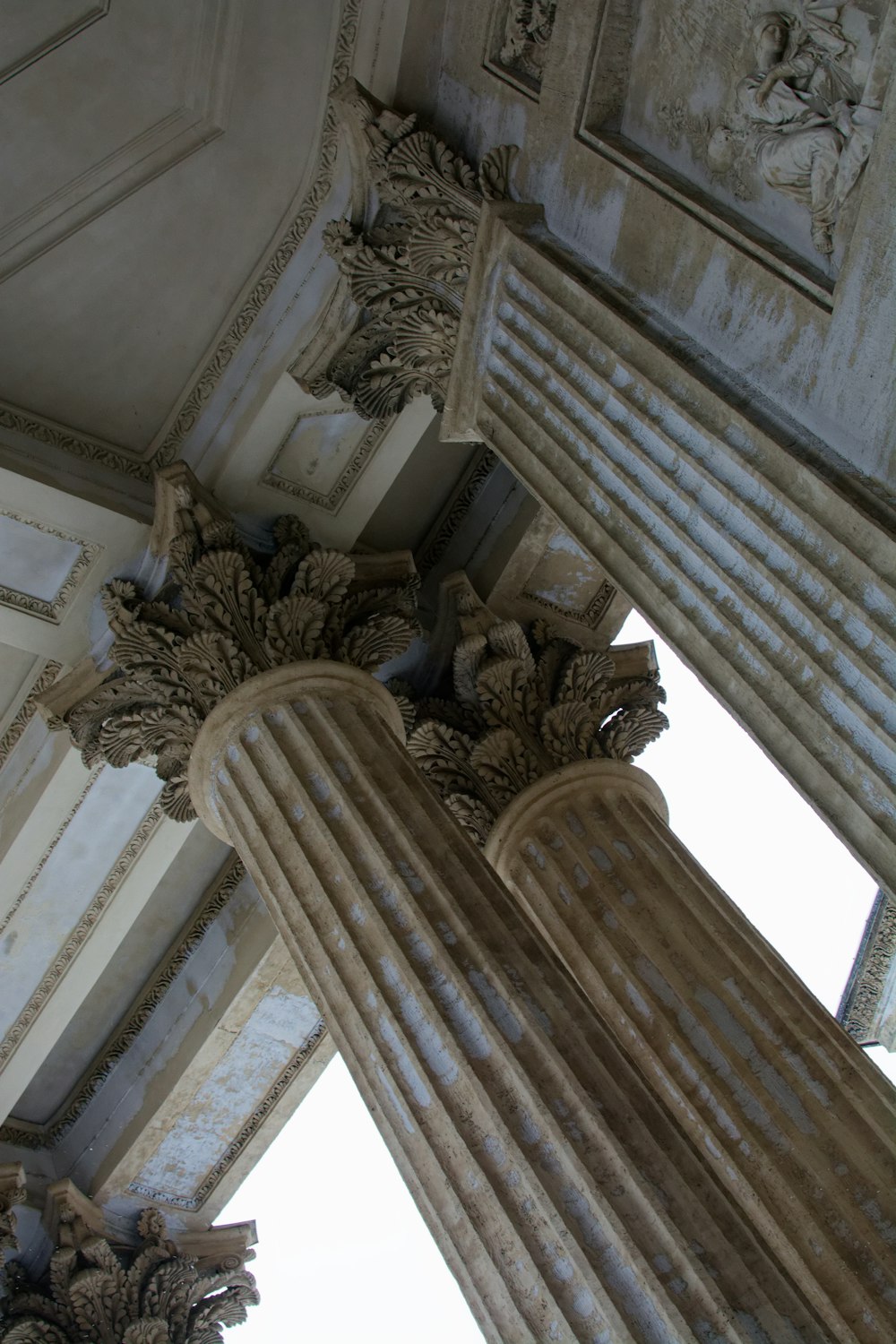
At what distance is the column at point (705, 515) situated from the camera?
325 centimetres

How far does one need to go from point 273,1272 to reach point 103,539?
11219 mm

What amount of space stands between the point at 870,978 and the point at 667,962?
6421 mm

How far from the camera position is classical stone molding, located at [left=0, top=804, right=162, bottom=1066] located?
325 inches

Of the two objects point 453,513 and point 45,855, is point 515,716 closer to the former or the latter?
point 453,513

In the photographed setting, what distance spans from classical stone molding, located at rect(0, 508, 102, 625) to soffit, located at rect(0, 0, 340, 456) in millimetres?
690

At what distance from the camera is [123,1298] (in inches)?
332

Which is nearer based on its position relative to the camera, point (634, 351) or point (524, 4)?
point (634, 351)

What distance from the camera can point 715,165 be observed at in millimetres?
4066

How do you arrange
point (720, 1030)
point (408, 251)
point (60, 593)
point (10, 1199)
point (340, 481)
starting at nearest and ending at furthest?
1. point (720, 1030)
2. point (408, 251)
3. point (60, 593)
4. point (340, 481)
5. point (10, 1199)

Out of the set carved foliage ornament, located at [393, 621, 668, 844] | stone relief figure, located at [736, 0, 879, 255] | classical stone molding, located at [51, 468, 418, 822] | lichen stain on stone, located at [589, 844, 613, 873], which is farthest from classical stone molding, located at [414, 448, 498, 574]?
stone relief figure, located at [736, 0, 879, 255]

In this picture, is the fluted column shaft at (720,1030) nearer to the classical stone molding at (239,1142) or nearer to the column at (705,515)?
the column at (705,515)

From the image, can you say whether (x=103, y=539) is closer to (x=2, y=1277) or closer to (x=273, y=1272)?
(x=2, y=1277)

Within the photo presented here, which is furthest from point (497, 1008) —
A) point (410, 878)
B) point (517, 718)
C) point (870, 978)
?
point (870, 978)

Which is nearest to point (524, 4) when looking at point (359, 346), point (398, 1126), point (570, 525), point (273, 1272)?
point (359, 346)
